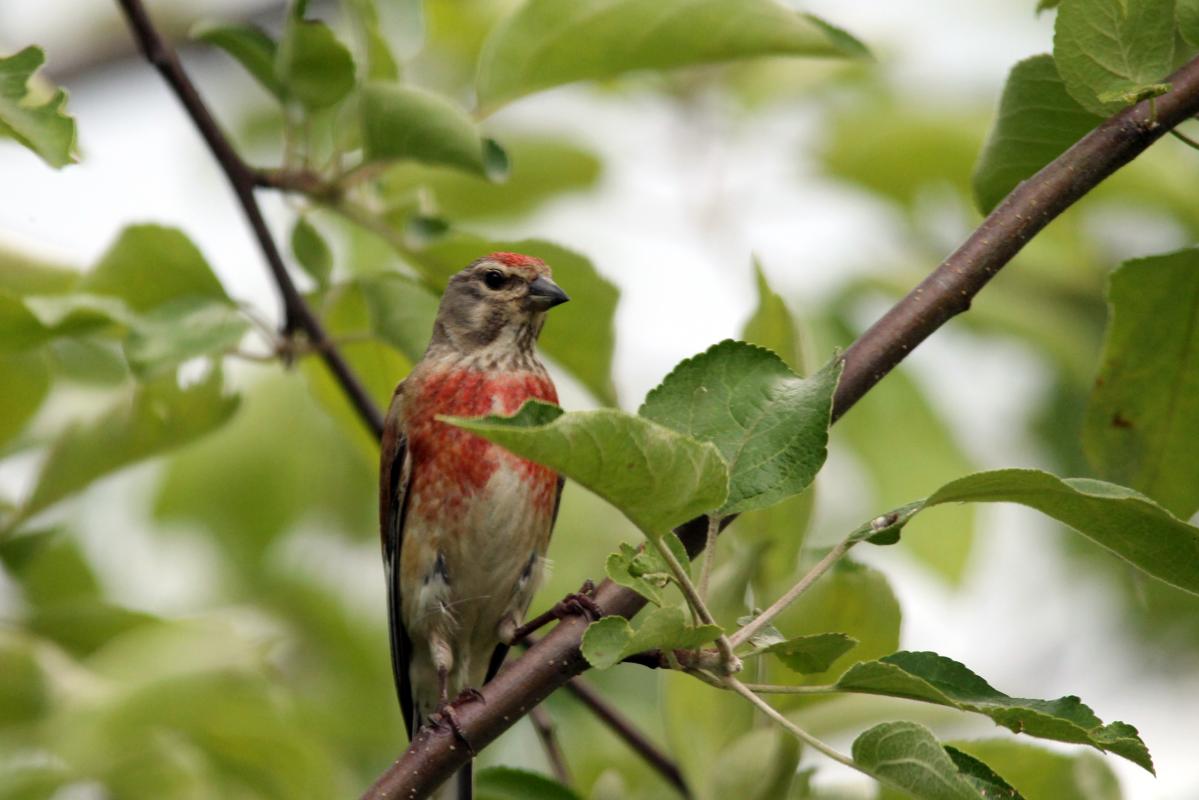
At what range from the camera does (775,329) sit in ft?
12.0

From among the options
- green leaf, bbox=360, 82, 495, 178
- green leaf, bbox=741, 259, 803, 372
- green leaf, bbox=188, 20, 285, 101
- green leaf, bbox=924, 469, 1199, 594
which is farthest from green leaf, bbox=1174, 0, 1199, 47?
green leaf, bbox=188, 20, 285, 101

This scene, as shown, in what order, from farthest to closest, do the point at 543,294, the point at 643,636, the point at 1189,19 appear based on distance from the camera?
the point at 543,294 < the point at 1189,19 < the point at 643,636

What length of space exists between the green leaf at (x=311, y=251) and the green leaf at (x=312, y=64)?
0.38 metres

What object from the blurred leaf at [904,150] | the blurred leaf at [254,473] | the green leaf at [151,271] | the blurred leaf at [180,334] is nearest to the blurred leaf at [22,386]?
the green leaf at [151,271]

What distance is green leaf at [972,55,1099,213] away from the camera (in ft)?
10.8

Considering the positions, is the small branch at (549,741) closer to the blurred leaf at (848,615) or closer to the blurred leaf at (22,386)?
the blurred leaf at (848,615)

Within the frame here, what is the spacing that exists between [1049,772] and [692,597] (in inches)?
64.2

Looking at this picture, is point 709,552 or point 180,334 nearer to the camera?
point 709,552

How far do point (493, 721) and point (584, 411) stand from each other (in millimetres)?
1112

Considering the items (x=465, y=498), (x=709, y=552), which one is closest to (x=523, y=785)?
(x=709, y=552)

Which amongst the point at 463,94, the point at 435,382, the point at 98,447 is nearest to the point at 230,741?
the point at 98,447

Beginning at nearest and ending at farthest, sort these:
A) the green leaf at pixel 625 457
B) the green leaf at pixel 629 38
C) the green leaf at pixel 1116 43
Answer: the green leaf at pixel 625 457 → the green leaf at pixel 1116 43 → the green leaf at pixel 629 38

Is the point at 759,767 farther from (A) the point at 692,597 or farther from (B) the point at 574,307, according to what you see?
(B) the point at 574,307

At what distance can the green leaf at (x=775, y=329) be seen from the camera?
11.9 feet
